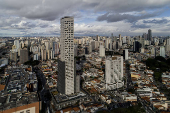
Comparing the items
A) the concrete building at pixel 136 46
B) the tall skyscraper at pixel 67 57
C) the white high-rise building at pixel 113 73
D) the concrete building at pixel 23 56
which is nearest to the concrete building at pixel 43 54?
the concrete building at pixel 23 56

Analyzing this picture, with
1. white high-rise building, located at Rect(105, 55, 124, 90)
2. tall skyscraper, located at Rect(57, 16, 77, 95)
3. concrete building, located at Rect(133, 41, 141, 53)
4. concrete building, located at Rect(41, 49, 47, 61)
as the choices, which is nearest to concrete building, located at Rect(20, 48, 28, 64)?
concrete building, located at Rect(41, 49, 47, 61)

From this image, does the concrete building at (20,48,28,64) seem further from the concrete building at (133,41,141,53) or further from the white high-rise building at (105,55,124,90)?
the concrete building at (133,41,141,53)

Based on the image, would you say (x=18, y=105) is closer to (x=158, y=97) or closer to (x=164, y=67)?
(x=158, y=97)

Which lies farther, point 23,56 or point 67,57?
point 23,56

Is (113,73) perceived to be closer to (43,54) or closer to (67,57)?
(67,57)

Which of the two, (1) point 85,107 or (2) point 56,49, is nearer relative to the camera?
(1) point 85,107

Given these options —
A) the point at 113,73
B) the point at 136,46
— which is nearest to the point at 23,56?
the point at 113,73

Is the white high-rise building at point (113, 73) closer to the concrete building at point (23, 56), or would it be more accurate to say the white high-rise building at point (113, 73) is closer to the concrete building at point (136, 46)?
the concrete building at point (23, 56)

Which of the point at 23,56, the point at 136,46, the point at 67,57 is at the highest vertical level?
the point at 136,46

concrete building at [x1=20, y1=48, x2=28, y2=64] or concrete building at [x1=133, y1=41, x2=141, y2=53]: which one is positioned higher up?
concrete building at [x1=133, y1=41, x2=141, y2=53]

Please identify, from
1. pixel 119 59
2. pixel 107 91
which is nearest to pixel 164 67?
pixel 119 59

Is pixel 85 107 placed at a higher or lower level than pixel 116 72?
lower
